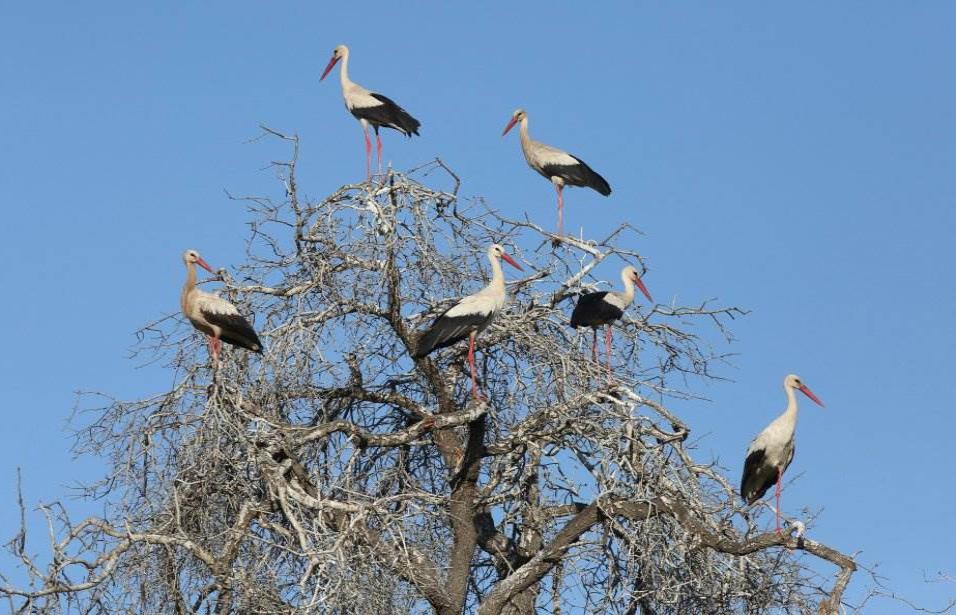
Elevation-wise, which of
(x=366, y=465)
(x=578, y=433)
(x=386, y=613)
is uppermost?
(x=366, y=465)

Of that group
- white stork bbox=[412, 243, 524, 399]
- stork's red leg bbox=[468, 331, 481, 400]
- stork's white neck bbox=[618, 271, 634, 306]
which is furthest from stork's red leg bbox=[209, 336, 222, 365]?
stork's white neck bbox=[618, 271, 634, 306]

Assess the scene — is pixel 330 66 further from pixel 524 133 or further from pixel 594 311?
pixel 594 311

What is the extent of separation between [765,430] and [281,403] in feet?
11.6

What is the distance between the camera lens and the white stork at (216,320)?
437 inches

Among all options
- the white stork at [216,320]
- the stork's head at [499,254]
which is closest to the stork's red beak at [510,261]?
the stork's head at [499,254]

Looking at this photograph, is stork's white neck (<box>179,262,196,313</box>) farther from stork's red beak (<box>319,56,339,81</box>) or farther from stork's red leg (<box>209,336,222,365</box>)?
stork's red beak (<box>319,56,339,81</box>)

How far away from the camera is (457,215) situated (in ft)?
38.0

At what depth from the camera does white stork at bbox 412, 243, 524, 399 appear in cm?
1105

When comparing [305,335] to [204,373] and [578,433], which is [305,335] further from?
[578,433]

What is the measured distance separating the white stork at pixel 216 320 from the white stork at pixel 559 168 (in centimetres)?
398

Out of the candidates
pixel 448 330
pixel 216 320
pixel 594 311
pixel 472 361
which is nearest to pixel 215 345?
pixel 216 320

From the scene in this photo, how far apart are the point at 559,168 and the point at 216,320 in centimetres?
496

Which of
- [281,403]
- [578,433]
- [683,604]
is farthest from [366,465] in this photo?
[683,604]

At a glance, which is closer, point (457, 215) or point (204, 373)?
point (204, 373)
